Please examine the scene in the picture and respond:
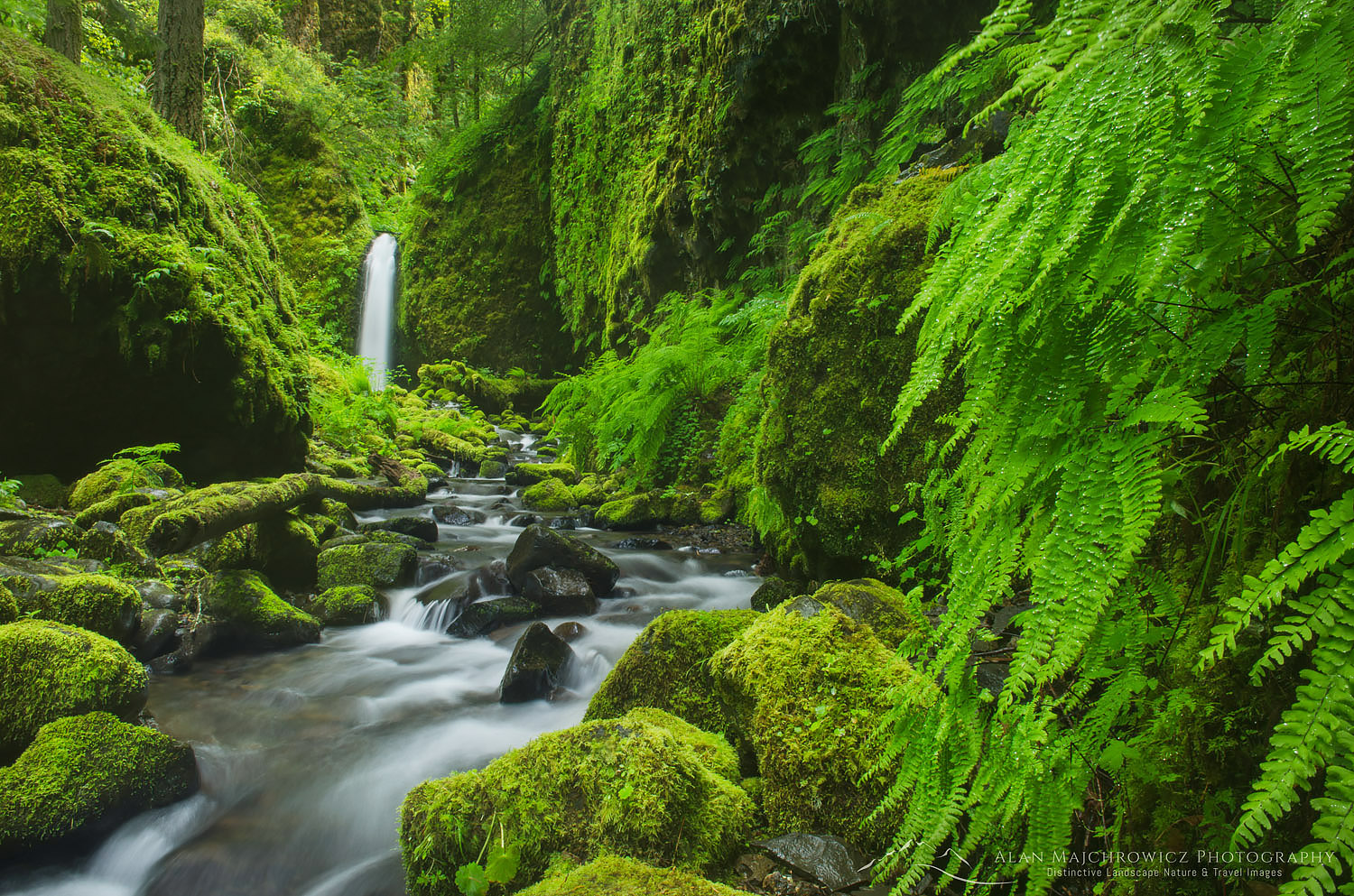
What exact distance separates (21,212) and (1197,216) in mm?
8074

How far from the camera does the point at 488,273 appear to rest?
18.0m

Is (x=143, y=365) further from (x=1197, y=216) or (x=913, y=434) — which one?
(x=1197, y=216)

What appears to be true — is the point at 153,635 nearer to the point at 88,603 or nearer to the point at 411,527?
the point at 88,603

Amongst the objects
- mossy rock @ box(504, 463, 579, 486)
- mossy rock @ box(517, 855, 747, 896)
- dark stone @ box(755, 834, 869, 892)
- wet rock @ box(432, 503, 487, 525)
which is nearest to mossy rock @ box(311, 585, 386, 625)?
wet rock @ box(432, 503, 487, 525)

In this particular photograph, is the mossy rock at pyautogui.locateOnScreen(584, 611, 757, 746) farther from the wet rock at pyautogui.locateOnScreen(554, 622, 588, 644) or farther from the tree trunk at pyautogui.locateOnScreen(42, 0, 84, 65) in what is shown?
the tree trunk at pyautogui.locateOnScreen(42, 0, 84, 65)

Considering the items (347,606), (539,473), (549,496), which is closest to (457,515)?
(549,496)

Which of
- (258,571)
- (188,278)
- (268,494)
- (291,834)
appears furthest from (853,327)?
(188,278)

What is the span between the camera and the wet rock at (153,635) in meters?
4.61

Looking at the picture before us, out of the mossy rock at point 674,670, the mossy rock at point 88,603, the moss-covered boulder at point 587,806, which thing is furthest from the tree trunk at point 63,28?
the moss-covered boulder at point 587,806

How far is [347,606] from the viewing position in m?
5.83

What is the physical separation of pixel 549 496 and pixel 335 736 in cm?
570

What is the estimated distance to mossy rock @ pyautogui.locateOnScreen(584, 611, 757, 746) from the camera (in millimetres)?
3092

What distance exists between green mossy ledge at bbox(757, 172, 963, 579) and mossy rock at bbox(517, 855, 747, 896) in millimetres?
2128

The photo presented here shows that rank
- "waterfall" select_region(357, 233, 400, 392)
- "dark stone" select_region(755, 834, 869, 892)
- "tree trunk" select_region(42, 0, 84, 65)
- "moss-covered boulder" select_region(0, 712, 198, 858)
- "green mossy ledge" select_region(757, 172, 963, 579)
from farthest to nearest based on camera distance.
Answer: "waterfall" select_region(357, 233, 400, 392)
"tree trunk" select_region(42, 0, 84, 65)
"green mossy ledge" select_region(757, 172, 963, 579)
"moss-covered boulder" select_region(0, 712, 198, 858)
"dark stone" select_region(755, 834, 869, 892)
